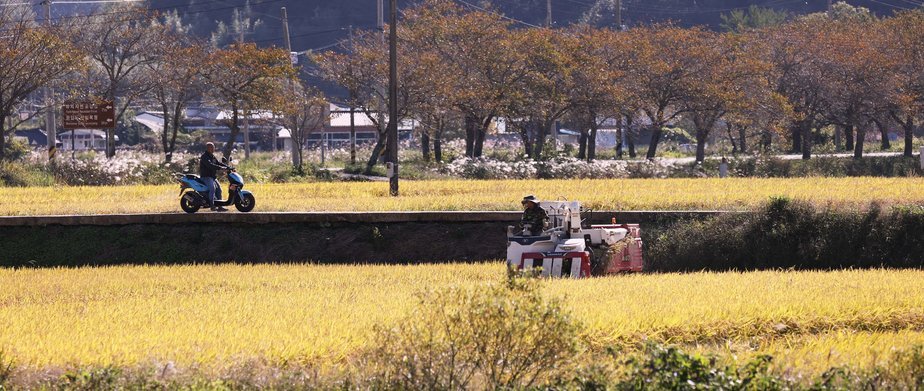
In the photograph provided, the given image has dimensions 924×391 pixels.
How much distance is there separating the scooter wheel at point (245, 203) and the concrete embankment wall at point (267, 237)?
0.30m

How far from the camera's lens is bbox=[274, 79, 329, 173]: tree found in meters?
50.7

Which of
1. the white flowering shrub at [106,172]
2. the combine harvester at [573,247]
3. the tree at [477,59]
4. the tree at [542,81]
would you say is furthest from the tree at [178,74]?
the combine harvester at [573,247]

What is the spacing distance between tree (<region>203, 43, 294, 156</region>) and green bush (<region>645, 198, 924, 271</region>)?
2852cm

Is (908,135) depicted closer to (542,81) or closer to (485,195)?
(542,81)

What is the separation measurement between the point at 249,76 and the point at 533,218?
33.1 m

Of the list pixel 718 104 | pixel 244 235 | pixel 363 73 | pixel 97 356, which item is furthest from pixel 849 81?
pixel 97 356

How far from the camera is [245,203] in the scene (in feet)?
82.4

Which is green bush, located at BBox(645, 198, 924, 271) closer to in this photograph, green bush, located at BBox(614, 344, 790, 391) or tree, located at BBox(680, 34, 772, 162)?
green bush, located at BBox(614, 344, 790, 391)

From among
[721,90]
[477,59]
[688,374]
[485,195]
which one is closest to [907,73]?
[721,90]

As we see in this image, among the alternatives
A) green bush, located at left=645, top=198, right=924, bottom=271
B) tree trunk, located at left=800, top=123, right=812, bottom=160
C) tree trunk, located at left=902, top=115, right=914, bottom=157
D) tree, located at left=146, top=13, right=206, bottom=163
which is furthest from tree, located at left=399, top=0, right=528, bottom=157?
green bush, located at left=645, top=198, right=924, bottom=271

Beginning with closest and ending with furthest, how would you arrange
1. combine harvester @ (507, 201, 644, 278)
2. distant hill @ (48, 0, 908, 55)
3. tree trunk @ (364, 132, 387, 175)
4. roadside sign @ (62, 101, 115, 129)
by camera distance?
combine harvester @ (507, 201, 644, 278) < roadside sign @ (62, 101, 115, 129) < tree trunk @ (364, 132, 387, 175) < distant hill @ (48, 0, 908, 55)

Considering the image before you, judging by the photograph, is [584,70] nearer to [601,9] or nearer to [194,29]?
[601,9]

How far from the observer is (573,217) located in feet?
62.4

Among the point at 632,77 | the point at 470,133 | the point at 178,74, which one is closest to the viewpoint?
the point at 178,74
